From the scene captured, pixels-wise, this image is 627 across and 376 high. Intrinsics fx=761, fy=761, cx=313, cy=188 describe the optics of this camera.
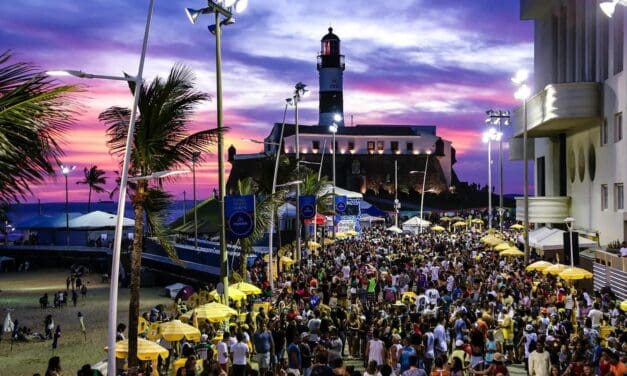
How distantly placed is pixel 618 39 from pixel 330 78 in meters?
75.3

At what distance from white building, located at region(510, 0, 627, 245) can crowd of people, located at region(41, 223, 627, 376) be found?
10632 mm

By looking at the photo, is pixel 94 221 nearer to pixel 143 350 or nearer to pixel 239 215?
pixel 239 215

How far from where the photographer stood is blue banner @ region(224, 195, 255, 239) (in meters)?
20.3

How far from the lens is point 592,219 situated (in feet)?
142

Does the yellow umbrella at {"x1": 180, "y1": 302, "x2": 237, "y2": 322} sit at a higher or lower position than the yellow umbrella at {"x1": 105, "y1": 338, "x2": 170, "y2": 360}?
higher

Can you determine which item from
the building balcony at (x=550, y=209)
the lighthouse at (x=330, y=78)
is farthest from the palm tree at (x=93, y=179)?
the building balcony at (x=550, y=209)

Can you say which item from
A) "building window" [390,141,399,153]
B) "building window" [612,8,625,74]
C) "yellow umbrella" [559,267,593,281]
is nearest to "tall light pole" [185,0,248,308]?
"yellow umbrella" [559,267,593,281]

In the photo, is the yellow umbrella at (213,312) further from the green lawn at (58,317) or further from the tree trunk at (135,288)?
the green lawn at (58,317)

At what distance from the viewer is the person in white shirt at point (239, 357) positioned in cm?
1591

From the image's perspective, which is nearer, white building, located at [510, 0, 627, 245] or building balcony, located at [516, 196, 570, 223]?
white building, located at [510, 0, 627, 245]

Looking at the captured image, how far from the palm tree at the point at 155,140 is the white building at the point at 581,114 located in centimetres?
2657

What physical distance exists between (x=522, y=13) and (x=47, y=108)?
55.3 meters

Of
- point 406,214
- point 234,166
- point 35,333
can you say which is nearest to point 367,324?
point 35,333

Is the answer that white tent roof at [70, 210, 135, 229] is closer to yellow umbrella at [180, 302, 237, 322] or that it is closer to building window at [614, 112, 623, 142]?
building window at [614, 112, 623, 142]
